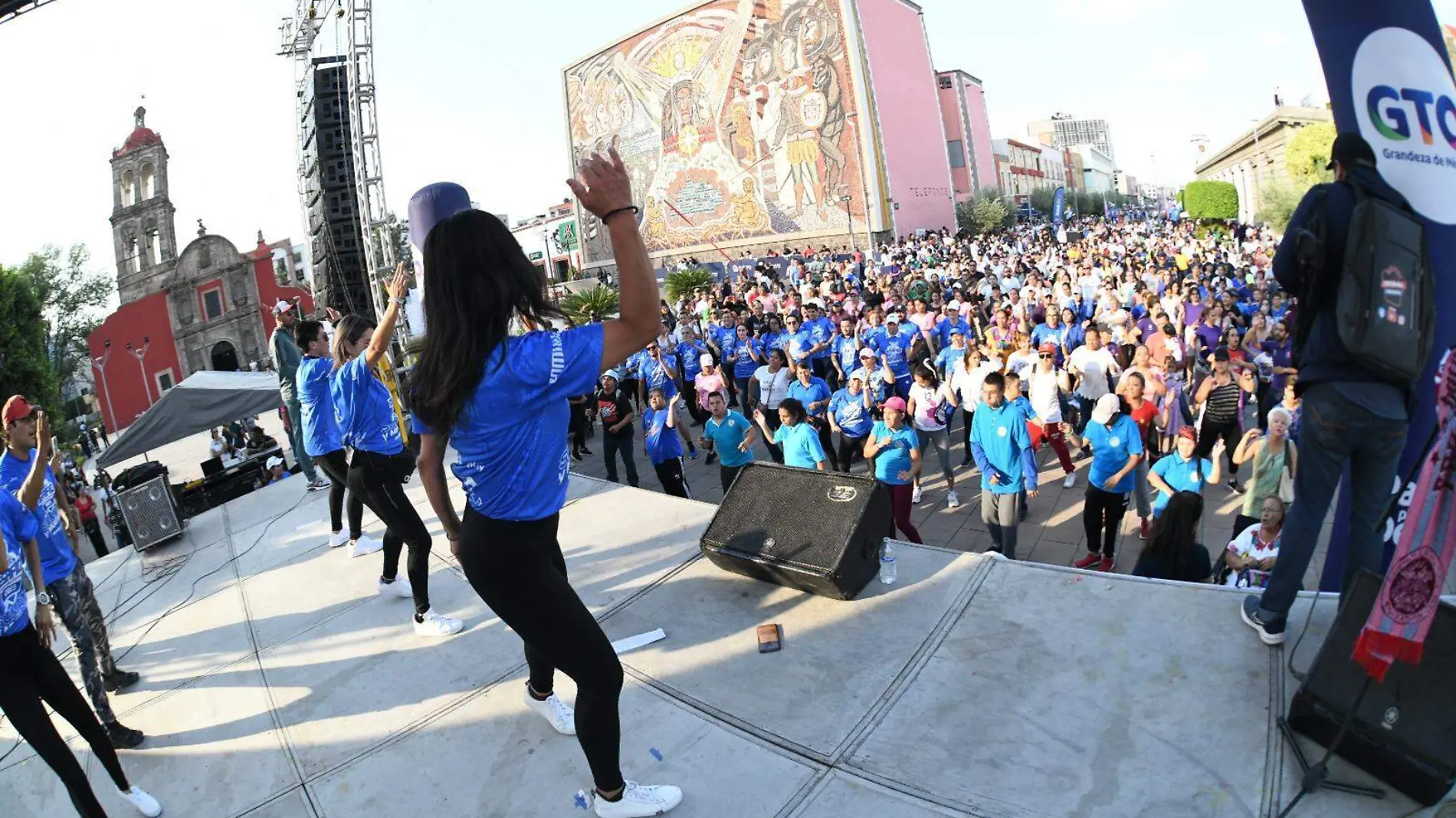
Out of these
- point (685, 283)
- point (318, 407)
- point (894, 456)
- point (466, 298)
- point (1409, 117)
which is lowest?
point (894, 456)

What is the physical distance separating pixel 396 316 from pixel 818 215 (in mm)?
38924

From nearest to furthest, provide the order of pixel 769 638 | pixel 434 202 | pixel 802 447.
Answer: pixel 769 638, pixel 434 202, pixel 802 447

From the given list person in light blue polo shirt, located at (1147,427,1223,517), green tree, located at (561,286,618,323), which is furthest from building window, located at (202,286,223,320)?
person in light blue polo shirt, located at (1147,427,1223,517)

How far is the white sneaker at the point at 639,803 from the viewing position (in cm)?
243

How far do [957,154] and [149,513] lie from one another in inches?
2369

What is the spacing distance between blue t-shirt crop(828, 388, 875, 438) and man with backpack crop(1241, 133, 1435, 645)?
4.97m

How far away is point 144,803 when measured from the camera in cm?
301

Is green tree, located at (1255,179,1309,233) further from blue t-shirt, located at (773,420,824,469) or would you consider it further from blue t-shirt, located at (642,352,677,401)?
blue t-shirt, located at (773,420,824,469)

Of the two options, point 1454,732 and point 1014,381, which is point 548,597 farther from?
point 1014,381

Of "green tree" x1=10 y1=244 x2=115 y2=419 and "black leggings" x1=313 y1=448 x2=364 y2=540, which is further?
"green tree" x1=10 y1=244 x2=115 y2=419

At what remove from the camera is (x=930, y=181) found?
45906mm

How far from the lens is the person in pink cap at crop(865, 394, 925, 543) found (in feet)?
19.5

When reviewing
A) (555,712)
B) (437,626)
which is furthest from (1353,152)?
(437,626)

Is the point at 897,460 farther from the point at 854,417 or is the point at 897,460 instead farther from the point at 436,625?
the point at 436,625
